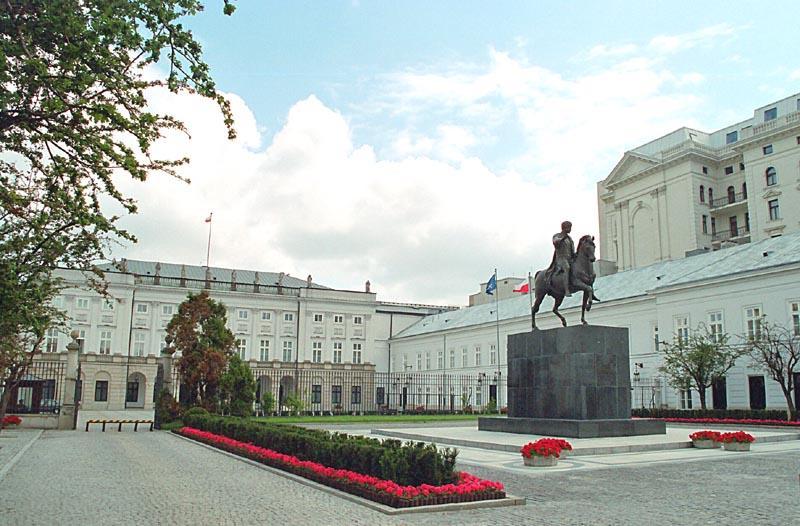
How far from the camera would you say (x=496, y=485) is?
434 inches

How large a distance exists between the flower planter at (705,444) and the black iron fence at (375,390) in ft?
115

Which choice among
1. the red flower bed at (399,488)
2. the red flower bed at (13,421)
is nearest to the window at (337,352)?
the red flower bed at (13,421)

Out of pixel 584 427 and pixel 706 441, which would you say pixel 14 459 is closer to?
pixel 584 427

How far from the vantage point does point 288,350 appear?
78.6 meters

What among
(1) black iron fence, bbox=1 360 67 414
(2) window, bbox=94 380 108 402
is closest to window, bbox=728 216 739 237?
(1) black iron fence, bbox=1 360 67 414

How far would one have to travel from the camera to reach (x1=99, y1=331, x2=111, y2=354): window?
70188 millimetres

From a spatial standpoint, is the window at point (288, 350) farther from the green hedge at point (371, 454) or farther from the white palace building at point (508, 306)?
the green hedge at point (371, 454)

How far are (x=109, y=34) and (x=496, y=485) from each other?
27.3 ft

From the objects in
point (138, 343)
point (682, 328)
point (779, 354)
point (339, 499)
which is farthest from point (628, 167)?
point (339, 499)

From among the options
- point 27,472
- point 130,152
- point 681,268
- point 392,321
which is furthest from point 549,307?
point 130,152

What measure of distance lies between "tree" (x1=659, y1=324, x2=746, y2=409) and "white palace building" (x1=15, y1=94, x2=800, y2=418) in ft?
4.20

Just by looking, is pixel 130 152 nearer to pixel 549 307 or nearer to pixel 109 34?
pixel 109 34

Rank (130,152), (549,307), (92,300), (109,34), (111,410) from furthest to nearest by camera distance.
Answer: (92,300) < (111,410) < (549,307) < (130,152) < (109,34)

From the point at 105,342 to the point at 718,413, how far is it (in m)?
57.4
